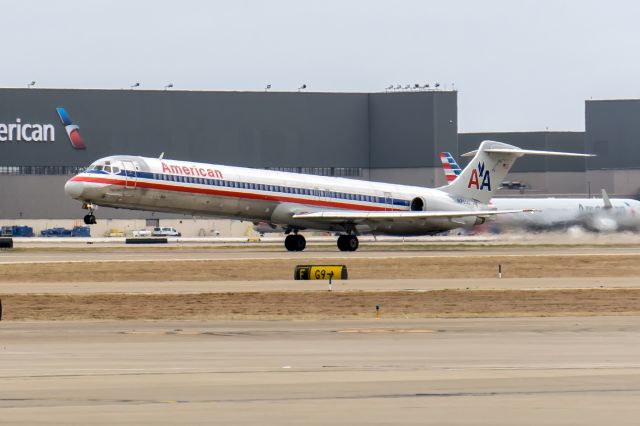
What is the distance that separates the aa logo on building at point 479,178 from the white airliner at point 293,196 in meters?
0.07

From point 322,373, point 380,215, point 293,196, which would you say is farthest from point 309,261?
point 322,373

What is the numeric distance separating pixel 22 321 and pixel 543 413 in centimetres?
1997

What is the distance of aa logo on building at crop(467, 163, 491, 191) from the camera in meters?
80.2

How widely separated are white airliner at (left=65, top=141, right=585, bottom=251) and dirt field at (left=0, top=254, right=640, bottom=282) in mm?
8210

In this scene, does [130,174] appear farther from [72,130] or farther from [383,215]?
[72,130]

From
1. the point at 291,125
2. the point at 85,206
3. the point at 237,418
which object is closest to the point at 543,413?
the point at 237,418

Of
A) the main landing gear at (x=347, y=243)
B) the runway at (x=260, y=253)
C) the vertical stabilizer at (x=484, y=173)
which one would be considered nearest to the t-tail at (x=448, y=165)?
the vertical stabilizer at (x=484, y=173)

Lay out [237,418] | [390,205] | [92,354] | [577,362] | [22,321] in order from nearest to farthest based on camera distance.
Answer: [237,418] → [577,362] → [92,354] → [22,321] → [390,205]

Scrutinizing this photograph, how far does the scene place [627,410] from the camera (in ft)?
59.6

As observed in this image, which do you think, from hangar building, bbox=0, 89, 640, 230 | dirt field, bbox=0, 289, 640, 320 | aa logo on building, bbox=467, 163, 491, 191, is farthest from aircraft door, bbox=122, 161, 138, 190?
hangar building, bbox=0, 89, 640, 230

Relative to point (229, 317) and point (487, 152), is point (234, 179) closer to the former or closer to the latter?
point (487, 152)

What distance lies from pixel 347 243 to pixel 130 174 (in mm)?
14595

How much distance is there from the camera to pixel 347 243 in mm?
74000

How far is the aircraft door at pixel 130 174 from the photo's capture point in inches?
2613
